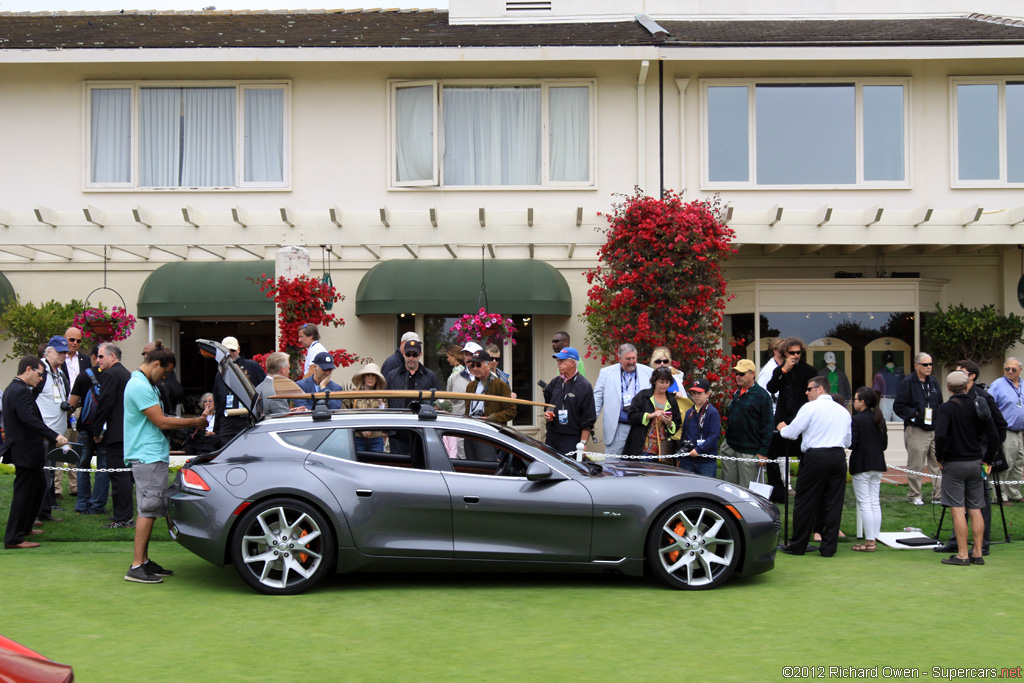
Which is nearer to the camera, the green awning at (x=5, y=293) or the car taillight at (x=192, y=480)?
the car taillight at (x=192, y=480)

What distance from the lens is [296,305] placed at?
44.1ft

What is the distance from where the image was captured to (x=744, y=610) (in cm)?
666

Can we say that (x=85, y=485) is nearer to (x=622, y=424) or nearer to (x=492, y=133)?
(x=622, y=424)

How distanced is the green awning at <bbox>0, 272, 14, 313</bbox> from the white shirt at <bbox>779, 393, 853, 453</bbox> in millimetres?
12778

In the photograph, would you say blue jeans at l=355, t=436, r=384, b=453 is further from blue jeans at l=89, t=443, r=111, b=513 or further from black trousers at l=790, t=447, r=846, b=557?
blue jeans at l=89, t=443, r=111, b=513

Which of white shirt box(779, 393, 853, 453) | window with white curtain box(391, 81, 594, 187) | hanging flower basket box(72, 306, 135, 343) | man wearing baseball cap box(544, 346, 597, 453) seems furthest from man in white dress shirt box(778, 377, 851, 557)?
hanging flower basket box(72, 306, 135, 343)

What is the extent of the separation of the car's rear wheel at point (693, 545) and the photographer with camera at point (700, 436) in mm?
2109

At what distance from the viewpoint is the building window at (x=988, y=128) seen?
15.9 meters

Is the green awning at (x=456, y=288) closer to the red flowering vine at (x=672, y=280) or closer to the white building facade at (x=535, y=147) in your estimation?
the white building facade at (x=535, y=147)

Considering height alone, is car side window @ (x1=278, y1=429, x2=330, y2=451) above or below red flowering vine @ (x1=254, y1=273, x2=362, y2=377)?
below

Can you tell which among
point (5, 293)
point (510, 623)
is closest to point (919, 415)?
point (510, 623)

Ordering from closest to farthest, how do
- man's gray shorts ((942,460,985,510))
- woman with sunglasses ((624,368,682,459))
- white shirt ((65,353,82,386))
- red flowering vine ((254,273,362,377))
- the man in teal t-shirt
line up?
the man in teal t-shirt < man's gray shorts ((942,460,985,510)) < woman with sunglasses ((624,368,682,459)) < white shirt ((65,353,82,386)) < red flowering vine ((254,273,362,377))

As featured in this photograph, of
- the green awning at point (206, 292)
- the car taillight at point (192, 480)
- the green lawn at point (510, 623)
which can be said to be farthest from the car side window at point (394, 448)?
the green awning at point (206, 292)

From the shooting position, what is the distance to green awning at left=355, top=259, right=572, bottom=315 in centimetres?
1477
